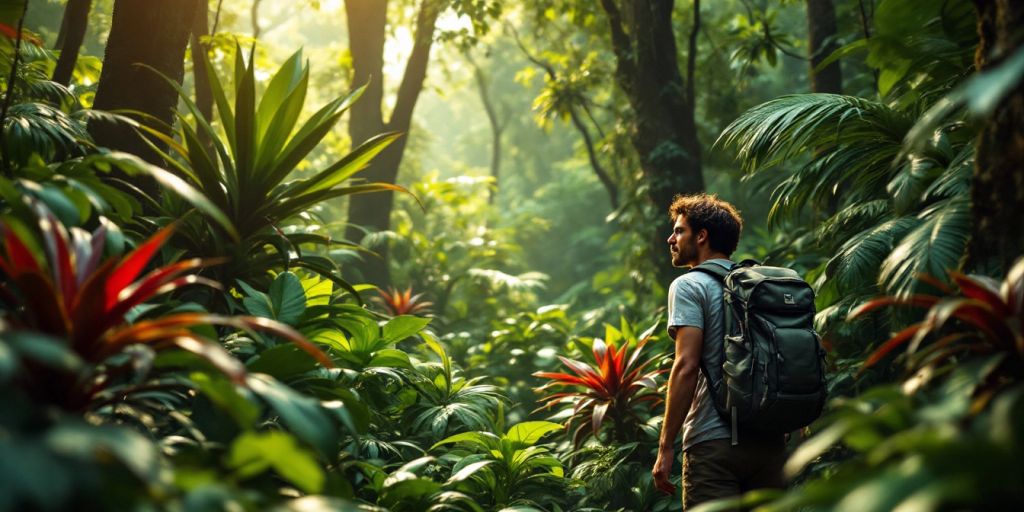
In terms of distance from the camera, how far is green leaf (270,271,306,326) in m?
3.20

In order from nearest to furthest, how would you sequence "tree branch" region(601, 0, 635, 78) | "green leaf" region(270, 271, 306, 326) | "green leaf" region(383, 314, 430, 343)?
"green leaf" region(270, 271, 306, 326), "green leaf" region(383, 314, 430, 343), "tree branch" region(601, 0, 635, 78)

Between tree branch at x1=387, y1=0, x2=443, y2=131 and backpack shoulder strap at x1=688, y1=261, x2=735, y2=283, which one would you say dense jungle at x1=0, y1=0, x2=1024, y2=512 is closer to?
tree branch at x1=387, y1=0, x2=443, y2=131

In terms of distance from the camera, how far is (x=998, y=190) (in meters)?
2.04

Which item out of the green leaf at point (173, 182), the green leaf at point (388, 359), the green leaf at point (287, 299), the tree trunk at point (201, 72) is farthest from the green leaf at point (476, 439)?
the tree trunk at point (201, 72)

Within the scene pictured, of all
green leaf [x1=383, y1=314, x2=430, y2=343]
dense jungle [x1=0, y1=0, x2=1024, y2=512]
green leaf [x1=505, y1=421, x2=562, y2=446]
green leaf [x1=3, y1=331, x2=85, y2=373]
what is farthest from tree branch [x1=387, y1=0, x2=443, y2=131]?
green leaf [x1=3, y1=331, x2=85, y2=373]

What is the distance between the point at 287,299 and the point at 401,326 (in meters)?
0.77

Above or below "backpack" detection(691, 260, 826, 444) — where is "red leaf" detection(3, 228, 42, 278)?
above

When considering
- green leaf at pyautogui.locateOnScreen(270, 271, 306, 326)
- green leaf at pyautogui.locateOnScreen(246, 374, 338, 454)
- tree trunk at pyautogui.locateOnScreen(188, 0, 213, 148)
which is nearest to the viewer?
green leaf at pyautogui.locateOnScreen(246, 374, 338, 454)

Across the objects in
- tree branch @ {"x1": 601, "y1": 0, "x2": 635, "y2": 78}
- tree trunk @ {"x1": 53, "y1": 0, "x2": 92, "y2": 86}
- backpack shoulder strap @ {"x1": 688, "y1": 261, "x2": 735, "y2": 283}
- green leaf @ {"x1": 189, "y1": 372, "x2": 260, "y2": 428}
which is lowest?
green leaf @ {"x1": 189, "y1": 372, "x2": 260, "y2": 428}

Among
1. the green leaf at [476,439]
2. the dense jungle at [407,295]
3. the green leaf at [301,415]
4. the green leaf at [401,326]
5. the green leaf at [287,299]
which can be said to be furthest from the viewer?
the green leaf at [401,326]

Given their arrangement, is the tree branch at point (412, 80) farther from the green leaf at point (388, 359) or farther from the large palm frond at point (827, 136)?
the green leaf at point (388, 359)

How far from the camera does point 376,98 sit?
29.8 ft

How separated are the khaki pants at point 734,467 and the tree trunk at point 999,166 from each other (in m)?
1.05

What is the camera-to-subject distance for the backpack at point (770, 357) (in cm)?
281
